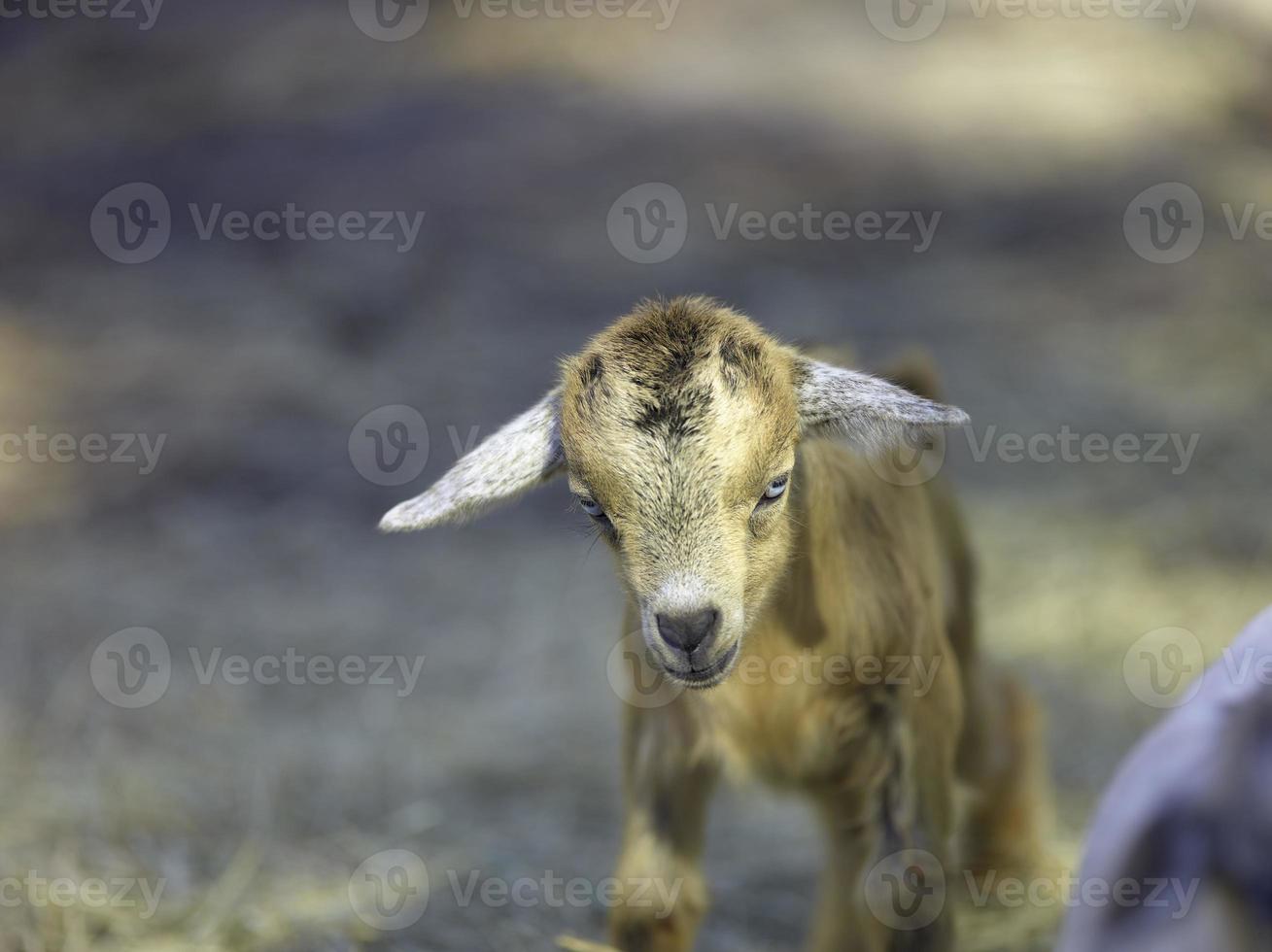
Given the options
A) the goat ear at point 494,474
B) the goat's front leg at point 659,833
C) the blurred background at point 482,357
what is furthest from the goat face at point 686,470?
the blurred background at point 482,357

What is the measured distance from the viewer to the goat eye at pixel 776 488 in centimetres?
322

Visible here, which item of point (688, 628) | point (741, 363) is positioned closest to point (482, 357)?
point (741, 363)

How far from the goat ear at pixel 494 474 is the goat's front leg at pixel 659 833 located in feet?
2.85

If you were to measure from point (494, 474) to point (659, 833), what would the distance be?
4.07 feet

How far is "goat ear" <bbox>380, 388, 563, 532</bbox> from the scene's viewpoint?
3338 mm

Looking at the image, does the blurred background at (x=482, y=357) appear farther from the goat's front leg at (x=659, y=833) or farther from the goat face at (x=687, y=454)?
the goat face at (x=687, y=454)

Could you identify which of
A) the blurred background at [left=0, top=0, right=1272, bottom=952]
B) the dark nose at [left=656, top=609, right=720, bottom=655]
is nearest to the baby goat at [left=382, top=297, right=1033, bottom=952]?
the dark nose at [left=656, top=609, right=720, bottom=655]

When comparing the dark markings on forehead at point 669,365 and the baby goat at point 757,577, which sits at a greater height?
the dark markings on forehead at point 669,365

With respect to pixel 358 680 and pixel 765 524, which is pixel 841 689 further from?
pixel 358 680

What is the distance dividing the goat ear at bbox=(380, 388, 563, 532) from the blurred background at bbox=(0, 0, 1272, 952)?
177cm

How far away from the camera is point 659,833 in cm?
382

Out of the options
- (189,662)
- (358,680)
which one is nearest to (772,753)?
(358,680)

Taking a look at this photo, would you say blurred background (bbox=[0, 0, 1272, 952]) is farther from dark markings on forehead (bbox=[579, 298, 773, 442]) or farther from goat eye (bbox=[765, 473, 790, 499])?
dark markings on forehead (bbox=[579, 298, 773, 442])

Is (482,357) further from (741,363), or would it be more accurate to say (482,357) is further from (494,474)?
(741,363)
